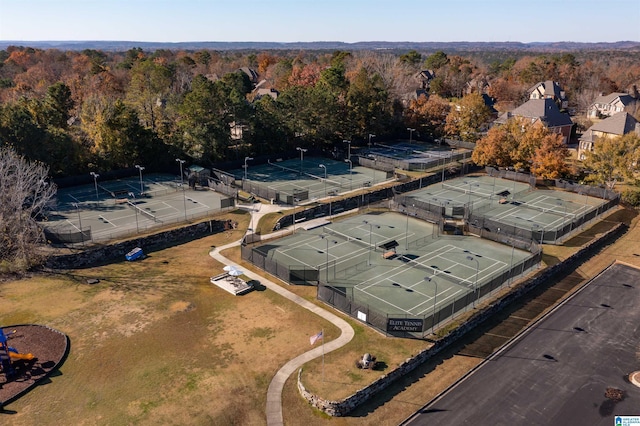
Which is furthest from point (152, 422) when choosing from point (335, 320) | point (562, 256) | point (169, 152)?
point (169, 152)

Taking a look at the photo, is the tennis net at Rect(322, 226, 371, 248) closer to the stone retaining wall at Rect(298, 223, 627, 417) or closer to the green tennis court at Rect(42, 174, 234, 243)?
the green tennis court at Rect(42, 174, 234, 243)

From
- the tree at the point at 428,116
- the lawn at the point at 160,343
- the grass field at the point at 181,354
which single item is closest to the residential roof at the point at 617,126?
the tree at the point at 428,116

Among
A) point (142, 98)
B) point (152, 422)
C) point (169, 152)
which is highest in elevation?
point (142, 98)

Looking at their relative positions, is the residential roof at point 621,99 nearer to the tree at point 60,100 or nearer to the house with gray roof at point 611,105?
the house with gray roof at point 611,105

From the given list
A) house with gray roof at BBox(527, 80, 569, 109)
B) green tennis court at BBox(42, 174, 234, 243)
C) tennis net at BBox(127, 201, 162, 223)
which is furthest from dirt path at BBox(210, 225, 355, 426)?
house with gray roof at BBox(527, 80, 569, 109)

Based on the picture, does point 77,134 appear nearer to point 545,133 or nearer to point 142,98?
point 142,98
